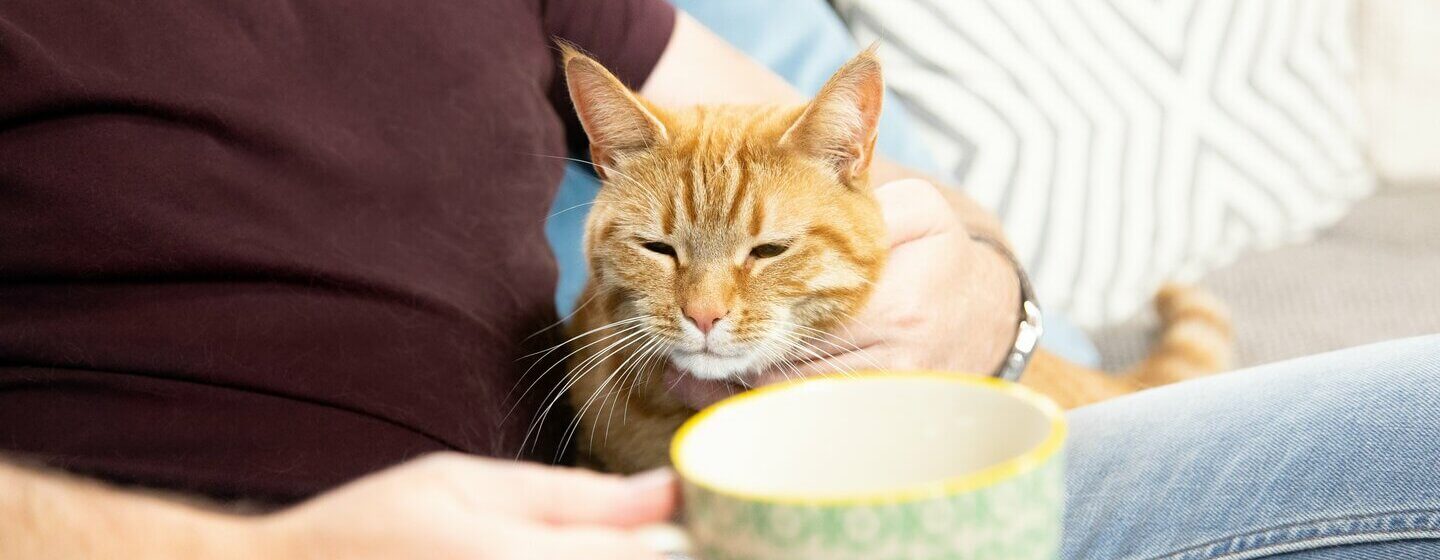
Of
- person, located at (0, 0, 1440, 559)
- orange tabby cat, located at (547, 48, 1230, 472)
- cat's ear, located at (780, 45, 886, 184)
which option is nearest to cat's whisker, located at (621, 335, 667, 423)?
orange tabby cat, located at (547, 48, 1230, 472)

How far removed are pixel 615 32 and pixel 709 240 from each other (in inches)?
10.4

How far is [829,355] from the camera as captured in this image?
0.87m

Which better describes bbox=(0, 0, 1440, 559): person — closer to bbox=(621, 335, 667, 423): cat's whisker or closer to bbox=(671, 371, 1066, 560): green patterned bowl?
bbox=(621, 335, 667, 423): cat's whisker

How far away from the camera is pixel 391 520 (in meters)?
0.42

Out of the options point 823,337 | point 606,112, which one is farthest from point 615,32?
point 823,337

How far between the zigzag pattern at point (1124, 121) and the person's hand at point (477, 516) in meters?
1.03

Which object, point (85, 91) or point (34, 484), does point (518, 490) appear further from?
point (85, 91)

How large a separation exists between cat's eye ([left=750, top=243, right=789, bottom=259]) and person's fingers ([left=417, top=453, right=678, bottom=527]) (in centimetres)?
49

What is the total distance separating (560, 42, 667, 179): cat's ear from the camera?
33.2 inches

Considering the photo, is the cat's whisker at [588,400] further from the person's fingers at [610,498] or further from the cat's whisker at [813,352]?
the person's fingers at [610,498]

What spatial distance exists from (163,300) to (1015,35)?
1.06m

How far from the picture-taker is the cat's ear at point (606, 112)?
0.84m

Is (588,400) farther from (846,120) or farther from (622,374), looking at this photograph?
(846,120)

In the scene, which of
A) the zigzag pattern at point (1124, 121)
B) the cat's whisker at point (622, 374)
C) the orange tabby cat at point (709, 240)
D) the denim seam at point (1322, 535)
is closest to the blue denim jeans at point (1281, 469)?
the denim seam at point (1322, 535)
